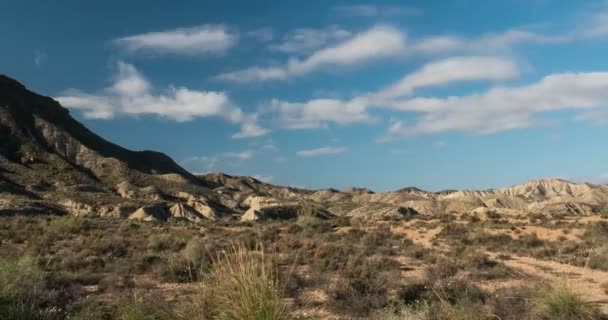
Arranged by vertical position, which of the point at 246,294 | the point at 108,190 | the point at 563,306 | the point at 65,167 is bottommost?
the point at 563,306

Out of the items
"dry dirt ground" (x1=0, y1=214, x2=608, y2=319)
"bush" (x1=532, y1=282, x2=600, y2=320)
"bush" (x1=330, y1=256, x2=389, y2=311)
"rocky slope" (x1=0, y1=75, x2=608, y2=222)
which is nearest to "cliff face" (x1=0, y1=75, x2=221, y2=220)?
"rocky slope" (x1=0, y1=75, x2=608, y2=222)

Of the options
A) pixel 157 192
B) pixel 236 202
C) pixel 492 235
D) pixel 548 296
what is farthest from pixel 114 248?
pixel 236 202

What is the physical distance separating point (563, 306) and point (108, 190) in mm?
77443

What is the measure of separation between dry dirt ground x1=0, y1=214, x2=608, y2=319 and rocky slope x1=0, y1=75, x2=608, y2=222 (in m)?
28.0

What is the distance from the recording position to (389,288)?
1186 centimetres

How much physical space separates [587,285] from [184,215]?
53178 mm

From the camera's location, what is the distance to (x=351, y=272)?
13.0m

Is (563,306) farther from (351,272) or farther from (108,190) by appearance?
(108,190)

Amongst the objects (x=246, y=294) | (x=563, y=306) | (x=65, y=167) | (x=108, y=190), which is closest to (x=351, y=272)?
(x=563, y=306)

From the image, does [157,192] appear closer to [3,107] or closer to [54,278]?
[3,107]

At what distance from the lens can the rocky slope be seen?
6006 cm

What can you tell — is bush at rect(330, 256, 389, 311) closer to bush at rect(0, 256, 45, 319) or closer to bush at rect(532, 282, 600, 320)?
bush at rect(532, 282, 600, 320)

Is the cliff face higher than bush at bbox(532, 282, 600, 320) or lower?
higher

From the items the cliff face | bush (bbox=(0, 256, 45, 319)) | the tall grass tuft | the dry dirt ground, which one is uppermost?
the cliff face
